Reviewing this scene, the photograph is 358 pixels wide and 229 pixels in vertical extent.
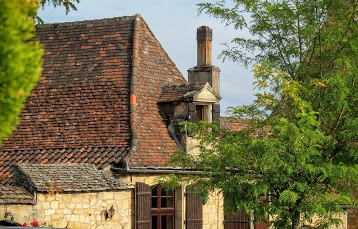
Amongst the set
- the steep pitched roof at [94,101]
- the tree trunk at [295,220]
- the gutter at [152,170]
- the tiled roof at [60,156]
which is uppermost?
the steep pitched roof at [94,101]

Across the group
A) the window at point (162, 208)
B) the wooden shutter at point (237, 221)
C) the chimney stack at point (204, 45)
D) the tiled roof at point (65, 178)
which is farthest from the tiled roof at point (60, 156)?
the chimney stack at point (204, 45)

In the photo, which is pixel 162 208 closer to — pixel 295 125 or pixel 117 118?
pixel 117 118

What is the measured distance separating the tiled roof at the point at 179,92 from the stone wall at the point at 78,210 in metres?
4.01

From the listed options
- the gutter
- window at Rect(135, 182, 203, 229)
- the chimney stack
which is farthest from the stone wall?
the chimney stack

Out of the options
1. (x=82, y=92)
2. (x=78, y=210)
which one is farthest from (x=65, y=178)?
(x=82, y=92)

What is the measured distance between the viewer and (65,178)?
22672 mm

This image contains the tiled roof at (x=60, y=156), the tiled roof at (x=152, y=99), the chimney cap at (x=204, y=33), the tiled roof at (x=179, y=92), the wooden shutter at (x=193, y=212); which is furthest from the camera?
the chimney cap at (x=204, y=33)

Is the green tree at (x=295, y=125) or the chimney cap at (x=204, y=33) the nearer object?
the green tree at (x=295, y=125)

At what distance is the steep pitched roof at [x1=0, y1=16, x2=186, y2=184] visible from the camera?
86.3ft

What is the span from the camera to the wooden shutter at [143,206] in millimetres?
24969

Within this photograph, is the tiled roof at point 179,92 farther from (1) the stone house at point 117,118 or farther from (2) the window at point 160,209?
(2) the window at point 160,209

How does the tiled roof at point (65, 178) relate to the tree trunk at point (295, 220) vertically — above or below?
above

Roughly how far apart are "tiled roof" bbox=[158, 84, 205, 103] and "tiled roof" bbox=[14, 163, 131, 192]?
3.99 metres

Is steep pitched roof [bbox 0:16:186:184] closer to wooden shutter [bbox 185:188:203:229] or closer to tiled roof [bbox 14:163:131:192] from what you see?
tiled roof [bbox 14:163:131:192]
